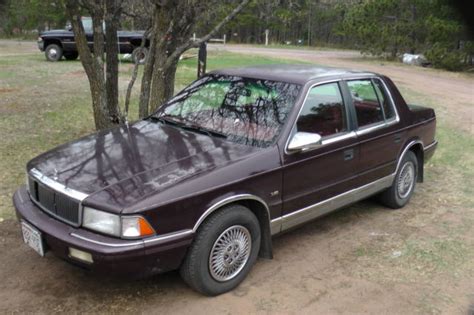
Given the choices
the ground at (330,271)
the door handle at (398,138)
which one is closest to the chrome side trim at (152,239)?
the ground at (330,271)

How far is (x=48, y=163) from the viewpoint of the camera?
3719mm

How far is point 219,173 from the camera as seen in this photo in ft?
11.1

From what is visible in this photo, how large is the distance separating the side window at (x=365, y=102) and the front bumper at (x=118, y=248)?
2269 millimetres

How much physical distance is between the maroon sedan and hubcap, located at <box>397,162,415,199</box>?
101 mm

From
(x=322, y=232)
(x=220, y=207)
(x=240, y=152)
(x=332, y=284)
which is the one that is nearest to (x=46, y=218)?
(x=220, y=207)

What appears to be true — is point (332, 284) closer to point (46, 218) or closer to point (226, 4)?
point (46, 218)

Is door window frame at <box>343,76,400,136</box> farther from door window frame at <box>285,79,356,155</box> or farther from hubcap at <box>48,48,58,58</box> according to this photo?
hubcap at <box>48,48,58,58</box>

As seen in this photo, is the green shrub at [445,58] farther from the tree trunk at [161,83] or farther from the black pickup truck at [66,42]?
the tree trunk at [161,83]

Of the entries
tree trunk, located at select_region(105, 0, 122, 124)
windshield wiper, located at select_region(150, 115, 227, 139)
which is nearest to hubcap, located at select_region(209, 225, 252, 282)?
windshield wiper, located at select_region(150, 115, 227, 139)

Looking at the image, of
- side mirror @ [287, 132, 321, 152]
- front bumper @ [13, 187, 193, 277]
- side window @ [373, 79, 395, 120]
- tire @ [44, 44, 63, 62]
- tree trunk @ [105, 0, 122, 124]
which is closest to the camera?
front bumper @ [13, 187, 193, 277]

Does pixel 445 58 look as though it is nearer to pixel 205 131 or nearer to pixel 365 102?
pixel 365 102

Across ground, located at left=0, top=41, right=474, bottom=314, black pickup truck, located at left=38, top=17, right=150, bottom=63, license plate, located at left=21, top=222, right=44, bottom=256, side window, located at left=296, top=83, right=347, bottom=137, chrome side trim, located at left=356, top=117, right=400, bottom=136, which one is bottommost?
ground, located at left=0, top=41, right=474, bottom=314

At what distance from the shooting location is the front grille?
3178mm

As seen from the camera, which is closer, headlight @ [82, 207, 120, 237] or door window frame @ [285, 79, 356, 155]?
headlight @ [82, 207, 120, 237]
